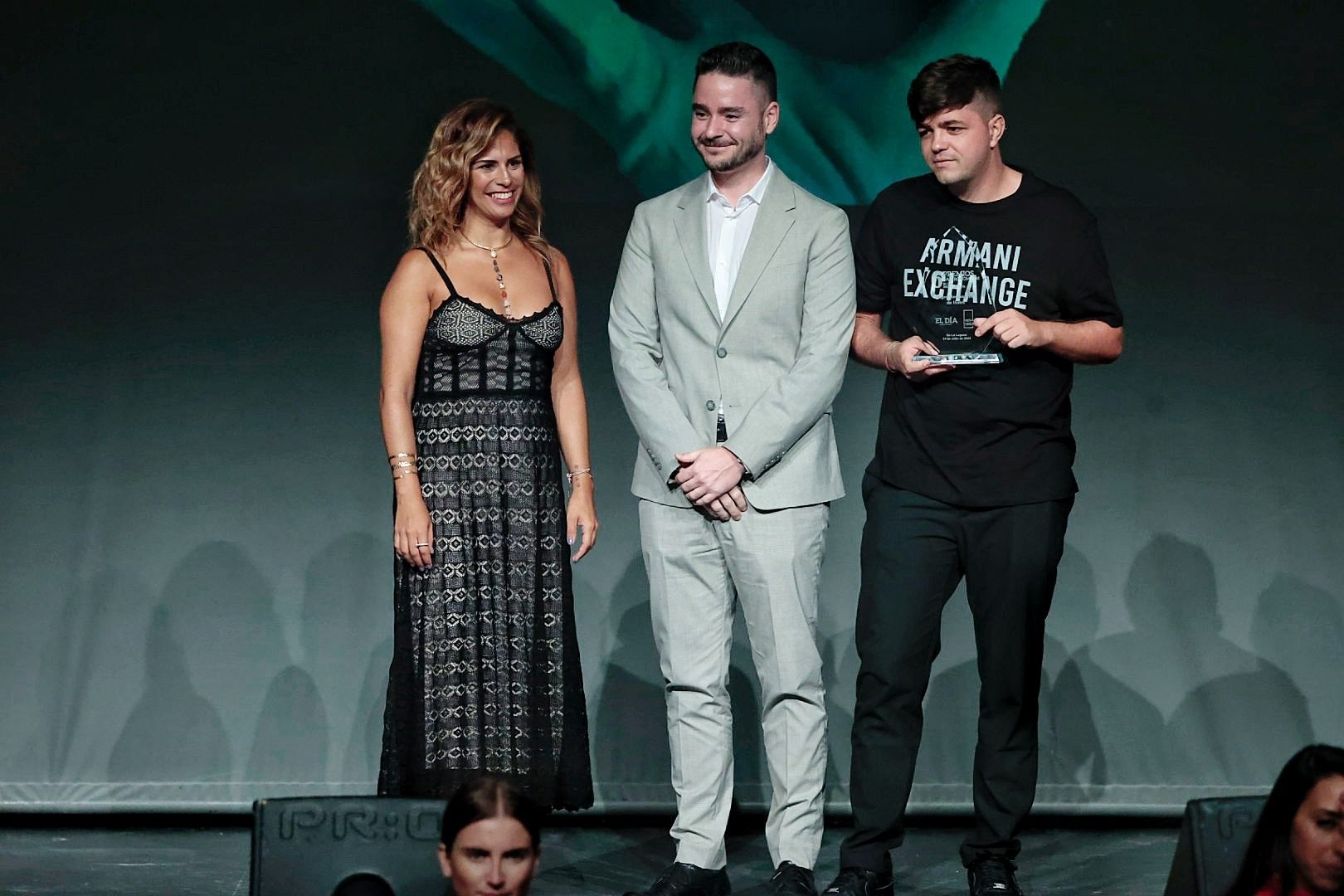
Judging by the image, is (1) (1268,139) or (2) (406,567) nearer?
(2) (406,567)

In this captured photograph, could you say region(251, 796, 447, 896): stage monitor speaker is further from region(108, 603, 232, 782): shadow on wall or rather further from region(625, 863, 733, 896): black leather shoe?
region(108, 603, 232, 782): shadow on wall

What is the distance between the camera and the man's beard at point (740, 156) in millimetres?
3336

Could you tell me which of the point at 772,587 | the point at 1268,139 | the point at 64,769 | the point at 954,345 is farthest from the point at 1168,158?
the point at 64,769

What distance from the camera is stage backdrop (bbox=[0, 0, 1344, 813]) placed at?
4586 millimetres

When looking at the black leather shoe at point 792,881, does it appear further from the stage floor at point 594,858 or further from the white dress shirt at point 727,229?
the white dress shirt at point 727,229

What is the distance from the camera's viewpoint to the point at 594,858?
13.3ft

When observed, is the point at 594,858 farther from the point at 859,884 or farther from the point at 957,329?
the point at 957,329

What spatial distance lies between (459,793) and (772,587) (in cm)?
103

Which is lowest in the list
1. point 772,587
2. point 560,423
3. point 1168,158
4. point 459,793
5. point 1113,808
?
point 1113,808

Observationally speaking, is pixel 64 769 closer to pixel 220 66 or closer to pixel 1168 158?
pixel 220 66

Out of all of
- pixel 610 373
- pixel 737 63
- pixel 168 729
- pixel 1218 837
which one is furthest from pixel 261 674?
pixel 1218 837

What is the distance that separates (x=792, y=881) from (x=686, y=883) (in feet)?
0.71

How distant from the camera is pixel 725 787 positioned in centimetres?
338

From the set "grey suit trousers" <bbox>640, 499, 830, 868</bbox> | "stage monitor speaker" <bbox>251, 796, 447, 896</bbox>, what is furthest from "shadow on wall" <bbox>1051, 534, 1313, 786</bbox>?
"stage monitor speaker" <bbox>251, 796, 447, 896</bbox>
